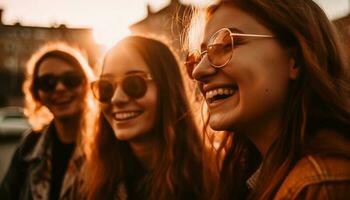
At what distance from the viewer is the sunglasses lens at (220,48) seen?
1.69 meters

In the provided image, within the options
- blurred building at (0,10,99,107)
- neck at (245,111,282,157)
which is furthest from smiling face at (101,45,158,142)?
blurred building at (0,10,99,107)

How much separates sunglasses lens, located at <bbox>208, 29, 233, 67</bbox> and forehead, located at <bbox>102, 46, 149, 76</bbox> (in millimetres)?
1066

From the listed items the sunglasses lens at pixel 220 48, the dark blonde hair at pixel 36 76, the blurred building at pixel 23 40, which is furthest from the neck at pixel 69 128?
the blurred building at pixel 23 40

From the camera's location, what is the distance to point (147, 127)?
8.74ft

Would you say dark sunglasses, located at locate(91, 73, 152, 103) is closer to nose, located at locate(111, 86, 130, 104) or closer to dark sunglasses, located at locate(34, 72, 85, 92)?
nose, located at locate(111, 86, 130, 104)

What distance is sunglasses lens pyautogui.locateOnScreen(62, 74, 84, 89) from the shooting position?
3660mm

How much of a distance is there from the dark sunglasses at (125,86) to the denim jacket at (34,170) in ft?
2.73

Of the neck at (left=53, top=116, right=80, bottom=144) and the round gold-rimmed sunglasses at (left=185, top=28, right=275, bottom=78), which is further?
the neck at (left=53, top=116, right=80, bottom=144)

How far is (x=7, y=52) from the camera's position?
66.4 metres

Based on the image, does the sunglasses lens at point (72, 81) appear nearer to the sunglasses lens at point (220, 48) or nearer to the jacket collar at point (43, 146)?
the jacket collar at point (43, 146)

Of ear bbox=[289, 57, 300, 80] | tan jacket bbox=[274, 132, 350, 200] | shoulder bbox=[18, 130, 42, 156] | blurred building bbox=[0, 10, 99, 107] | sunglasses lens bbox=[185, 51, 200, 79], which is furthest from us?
blurred building bbox=[0, 10, 99, 107]

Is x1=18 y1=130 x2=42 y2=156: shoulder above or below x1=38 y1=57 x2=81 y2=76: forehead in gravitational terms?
below

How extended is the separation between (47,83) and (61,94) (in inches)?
7.4

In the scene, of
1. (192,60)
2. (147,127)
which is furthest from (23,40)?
(192,60)
